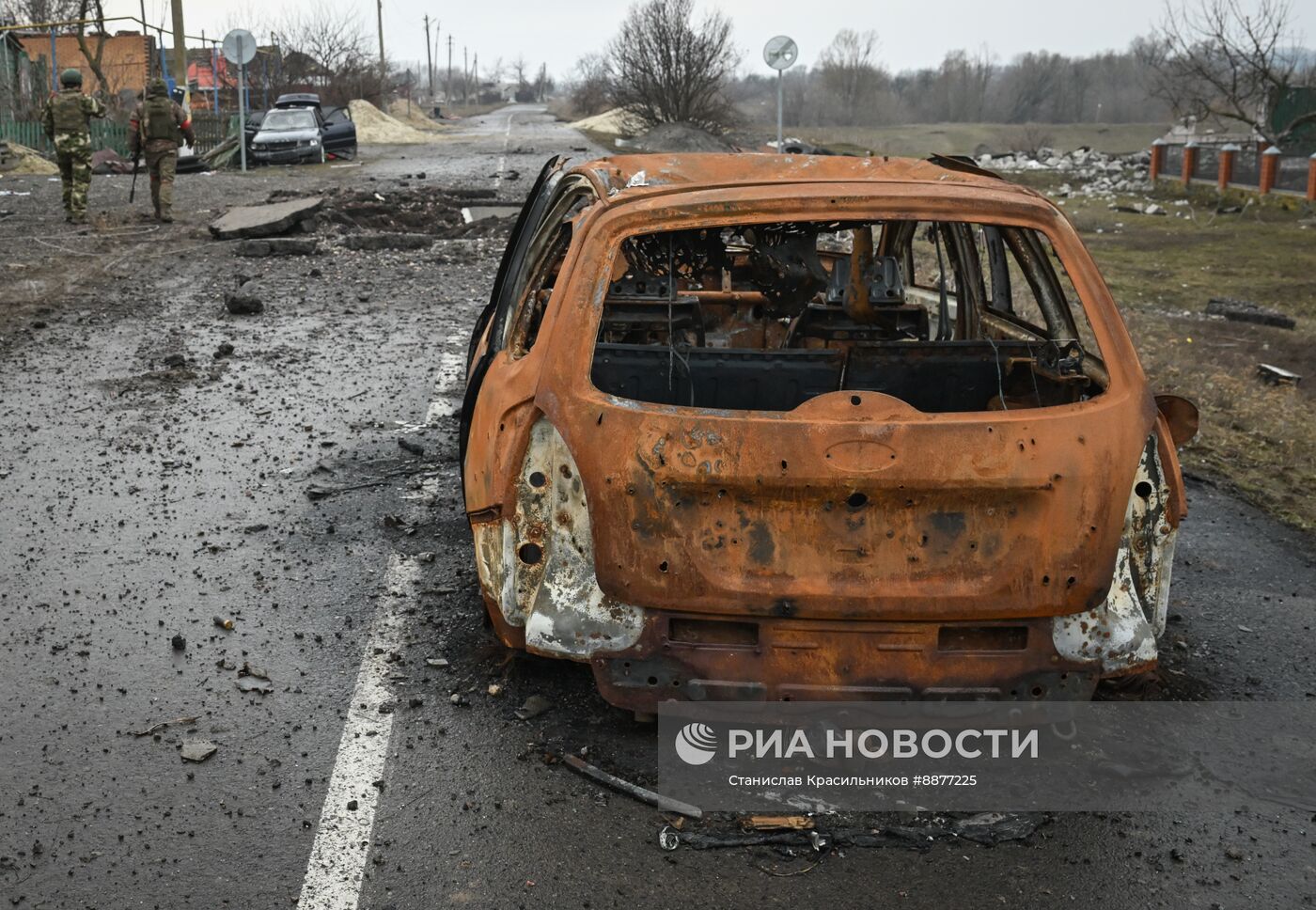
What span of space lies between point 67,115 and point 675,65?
25.9 meters

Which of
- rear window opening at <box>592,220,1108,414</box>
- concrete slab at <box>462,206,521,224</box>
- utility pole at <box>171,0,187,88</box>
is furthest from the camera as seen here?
utility pole at <box>171,0,187,88</box>

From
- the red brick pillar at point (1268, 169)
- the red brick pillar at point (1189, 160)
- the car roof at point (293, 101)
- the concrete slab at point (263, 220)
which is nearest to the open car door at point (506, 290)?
the concrete slab at point (263, 220)

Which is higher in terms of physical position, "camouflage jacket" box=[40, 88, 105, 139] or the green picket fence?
"camouflage jacket" box=[40, 88, 105, 139]

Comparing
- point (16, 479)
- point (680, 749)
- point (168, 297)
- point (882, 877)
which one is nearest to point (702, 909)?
point (882, 877)

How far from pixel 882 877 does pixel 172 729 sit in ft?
7.00

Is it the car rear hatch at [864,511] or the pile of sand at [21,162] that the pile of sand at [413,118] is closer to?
the pile of sand at [21,162]

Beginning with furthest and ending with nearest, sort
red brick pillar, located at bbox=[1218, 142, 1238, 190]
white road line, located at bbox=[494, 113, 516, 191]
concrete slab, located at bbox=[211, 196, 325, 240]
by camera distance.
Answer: red brick pillar, located at bbox=[1218, 142, 1238, 190], white road line, located at bbox=[494, 113, 516, 191], concrete slab, located at bbox=[211, 196, 325, 240]

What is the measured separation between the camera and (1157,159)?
3425 cm

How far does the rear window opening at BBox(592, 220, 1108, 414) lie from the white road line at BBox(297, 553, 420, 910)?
1.21 metres

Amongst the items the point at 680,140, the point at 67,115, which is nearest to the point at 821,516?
the point at 67,115

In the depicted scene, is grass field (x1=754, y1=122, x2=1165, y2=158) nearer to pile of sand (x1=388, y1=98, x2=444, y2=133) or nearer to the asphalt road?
pile of sand (x1=388, y1=98, x2=444, y2=133)

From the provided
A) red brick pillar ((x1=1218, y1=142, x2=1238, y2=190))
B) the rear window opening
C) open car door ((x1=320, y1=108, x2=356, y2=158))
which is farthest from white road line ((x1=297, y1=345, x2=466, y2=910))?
open car door ((x1=320, y1=108, x2=356, y2=158))

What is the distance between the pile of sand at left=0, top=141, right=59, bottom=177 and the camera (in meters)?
29.4

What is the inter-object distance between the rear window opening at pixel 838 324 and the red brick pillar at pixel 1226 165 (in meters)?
25.4
